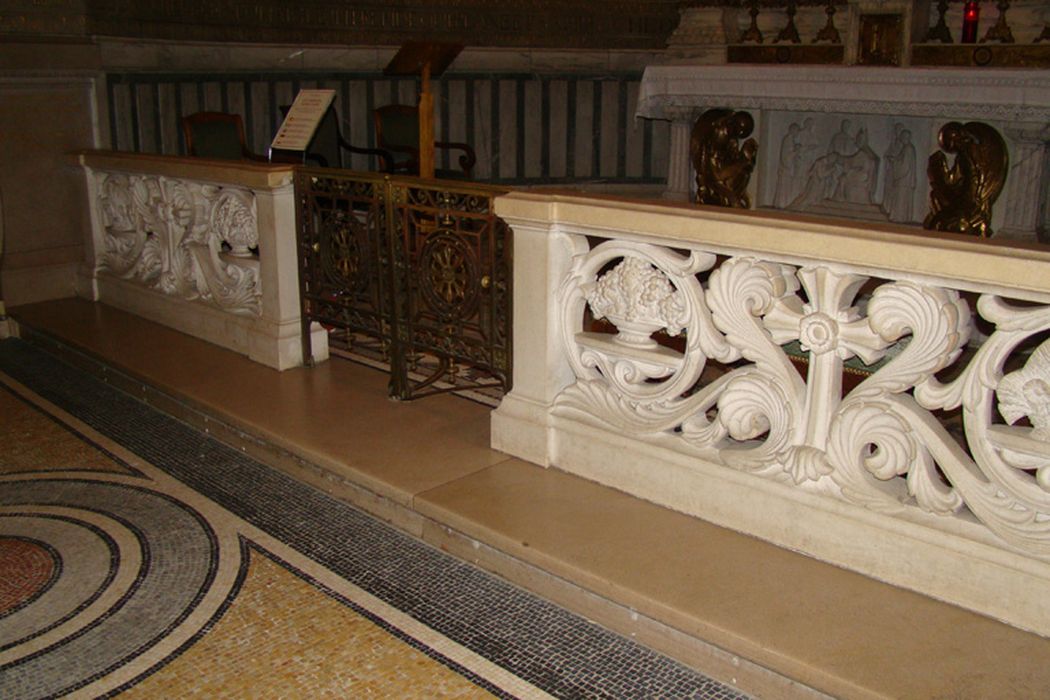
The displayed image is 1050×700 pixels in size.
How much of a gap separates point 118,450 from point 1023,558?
312 cm

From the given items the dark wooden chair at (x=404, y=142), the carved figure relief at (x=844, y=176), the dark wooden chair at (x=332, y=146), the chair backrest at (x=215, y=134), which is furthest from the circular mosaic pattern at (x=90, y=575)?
the carved figure relief at (x=844, y=176)

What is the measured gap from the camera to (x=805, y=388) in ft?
8.82

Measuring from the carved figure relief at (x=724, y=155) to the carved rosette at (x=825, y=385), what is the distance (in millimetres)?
4821

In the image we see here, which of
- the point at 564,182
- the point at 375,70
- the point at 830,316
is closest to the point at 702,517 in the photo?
the point at 830,316

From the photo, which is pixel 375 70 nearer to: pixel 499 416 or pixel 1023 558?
pixel 499 416

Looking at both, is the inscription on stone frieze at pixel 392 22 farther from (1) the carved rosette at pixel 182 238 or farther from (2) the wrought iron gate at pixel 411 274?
(2) the wrought iron gate at pixel 411 274

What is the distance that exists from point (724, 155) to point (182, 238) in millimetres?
4245

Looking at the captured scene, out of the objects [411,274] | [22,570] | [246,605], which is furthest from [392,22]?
[246,605]

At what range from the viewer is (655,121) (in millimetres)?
9688

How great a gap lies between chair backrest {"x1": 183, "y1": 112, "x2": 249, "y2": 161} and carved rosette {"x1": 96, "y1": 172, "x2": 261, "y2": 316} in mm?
1257

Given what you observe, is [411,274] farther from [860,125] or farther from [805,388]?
[860,125]

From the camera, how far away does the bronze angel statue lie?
635 centimetres

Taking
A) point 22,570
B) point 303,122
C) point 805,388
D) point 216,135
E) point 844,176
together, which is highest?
point 303,122

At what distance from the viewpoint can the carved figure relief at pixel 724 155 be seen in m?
7.70
